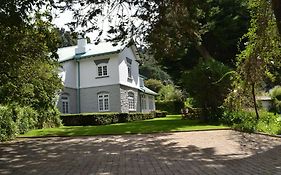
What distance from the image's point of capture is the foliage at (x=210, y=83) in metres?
23.6

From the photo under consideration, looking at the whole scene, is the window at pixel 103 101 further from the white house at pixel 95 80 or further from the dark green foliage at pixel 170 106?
the dark green foliage at pixel 170 106

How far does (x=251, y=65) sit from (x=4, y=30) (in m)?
11.3

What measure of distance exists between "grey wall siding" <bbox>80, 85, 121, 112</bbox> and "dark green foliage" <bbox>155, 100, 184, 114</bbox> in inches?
852

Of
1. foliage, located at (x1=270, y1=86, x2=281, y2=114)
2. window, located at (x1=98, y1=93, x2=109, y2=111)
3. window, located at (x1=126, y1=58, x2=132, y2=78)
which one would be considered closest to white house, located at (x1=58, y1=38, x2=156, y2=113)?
window, located at (x1=98, y1=93, x2=109, y2=111)


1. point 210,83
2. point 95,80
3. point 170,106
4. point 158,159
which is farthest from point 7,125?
point 170,106

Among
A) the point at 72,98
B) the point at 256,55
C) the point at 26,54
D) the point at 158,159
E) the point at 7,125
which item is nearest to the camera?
the point at 158,159

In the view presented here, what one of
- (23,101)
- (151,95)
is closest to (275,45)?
(23,101)

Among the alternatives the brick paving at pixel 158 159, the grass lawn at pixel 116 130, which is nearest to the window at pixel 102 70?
the grass lawn at pixel 116 130

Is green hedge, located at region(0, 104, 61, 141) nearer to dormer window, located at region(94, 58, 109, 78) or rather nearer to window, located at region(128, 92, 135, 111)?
dormer window, located at region(94, 58, 109, 78)

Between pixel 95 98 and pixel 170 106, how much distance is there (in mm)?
22896

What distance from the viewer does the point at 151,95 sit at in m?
50.1

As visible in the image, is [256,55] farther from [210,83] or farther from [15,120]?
[15,120]

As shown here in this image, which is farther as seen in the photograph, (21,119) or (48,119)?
(48,119)

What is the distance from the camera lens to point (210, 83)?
23.8 meters
